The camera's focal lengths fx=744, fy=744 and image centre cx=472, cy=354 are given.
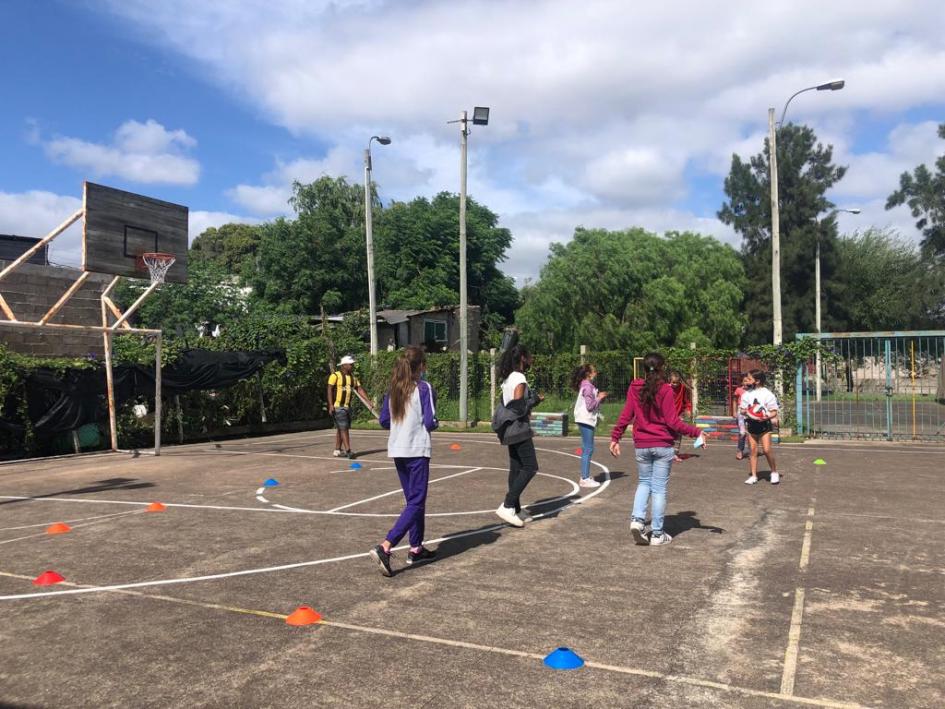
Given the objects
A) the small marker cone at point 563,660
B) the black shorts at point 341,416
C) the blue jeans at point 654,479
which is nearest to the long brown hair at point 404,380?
the blue jeans at point 654,479

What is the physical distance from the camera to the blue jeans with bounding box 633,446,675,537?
6828 mm

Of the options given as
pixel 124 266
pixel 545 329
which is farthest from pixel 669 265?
pixel 124 266

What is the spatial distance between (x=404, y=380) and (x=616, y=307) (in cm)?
3160

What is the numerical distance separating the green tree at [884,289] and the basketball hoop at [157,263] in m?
44.1

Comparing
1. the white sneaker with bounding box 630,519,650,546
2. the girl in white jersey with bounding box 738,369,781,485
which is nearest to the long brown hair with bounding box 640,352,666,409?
the white sneaker with bounding box 630,519,650,546

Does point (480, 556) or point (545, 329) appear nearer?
point (480, 556)

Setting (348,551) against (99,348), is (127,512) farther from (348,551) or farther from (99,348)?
(99,348)

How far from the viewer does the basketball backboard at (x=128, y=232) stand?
13953 millimetres

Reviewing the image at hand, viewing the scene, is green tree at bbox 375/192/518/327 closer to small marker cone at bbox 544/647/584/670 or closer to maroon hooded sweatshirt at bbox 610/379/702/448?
maroon hooded sweatshirt at bbox 610/379/702/448

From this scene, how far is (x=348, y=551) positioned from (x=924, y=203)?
5313cm

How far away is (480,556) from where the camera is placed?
6648 millimetres

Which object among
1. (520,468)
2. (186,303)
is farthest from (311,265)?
(520,468)

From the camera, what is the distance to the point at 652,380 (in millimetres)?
6949

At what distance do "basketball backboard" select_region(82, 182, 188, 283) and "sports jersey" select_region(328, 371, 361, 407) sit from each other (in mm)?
4489
